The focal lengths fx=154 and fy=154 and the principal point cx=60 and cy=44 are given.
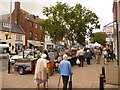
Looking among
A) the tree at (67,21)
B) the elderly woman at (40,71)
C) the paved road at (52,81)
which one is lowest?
the paved road at (52,81)

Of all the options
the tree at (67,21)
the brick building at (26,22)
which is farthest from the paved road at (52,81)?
the brick building at (26,22)

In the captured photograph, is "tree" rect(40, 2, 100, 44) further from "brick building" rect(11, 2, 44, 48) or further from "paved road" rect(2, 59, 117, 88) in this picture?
"brick building" rect(11, 2, 44, 48)

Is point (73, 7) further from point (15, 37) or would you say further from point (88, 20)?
point (15, 37)

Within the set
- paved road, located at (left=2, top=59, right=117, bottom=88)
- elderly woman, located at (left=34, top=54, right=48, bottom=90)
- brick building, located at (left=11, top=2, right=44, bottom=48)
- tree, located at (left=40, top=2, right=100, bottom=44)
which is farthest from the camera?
brick building, located at (left=11, top=2, right=44, bottom=48)

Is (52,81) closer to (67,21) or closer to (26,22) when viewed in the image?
(67,21)

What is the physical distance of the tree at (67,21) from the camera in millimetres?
17766

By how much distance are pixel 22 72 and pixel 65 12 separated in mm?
9745

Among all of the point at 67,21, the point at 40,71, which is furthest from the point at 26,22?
the point at 40,71

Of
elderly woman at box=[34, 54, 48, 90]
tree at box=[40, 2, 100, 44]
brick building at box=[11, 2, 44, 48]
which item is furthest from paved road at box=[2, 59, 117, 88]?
brick building at box=[11, 2, 44, 48]

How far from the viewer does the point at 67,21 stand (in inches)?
716

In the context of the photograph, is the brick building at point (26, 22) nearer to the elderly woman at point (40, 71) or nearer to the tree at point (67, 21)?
the tree at point (67, 21)

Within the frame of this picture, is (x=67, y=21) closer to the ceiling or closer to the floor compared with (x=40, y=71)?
closer to the ceiling

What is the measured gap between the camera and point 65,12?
17891 mm

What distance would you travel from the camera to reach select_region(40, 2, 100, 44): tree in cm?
1777
